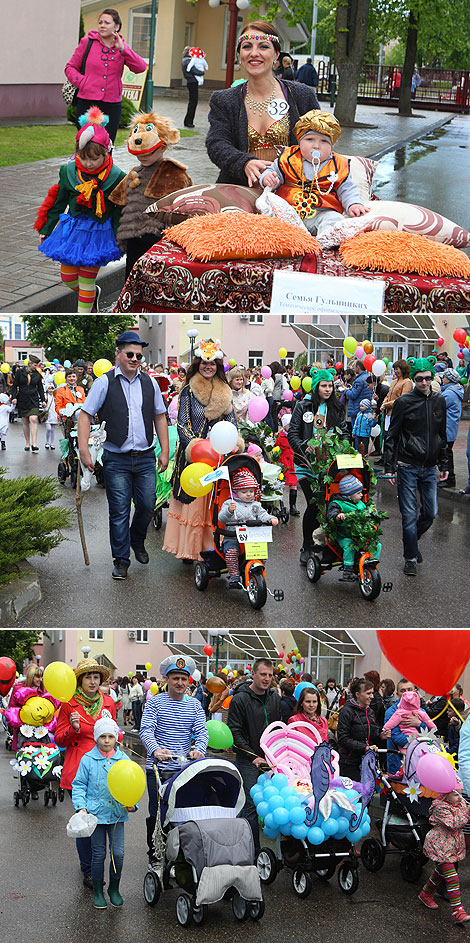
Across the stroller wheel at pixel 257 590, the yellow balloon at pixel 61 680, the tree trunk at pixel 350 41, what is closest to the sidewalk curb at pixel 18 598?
the yellow balloon at pixel 61 680

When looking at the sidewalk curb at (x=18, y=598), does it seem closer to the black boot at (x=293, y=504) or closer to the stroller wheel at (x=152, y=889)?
the stroller wheel at (x=152, y=889)

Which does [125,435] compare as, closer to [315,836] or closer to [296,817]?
[296,817]

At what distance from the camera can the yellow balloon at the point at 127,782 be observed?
5.95 meters

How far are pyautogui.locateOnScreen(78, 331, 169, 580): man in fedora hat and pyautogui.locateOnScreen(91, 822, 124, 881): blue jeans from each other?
1.52 metres

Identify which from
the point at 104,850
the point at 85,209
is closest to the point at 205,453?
the point at 85,209

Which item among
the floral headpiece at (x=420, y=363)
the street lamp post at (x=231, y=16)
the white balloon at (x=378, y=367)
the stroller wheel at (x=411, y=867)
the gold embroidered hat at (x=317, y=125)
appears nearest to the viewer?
the stroller wheel at (x=411, y=867)

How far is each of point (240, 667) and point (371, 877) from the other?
208 inches

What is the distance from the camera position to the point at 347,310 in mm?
7340

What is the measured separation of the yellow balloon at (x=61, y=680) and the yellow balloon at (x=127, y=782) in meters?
0.63

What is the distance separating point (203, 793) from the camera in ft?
20.8

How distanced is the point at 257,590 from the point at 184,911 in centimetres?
205

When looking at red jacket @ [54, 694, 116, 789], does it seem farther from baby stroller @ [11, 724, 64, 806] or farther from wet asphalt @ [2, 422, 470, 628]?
baby stroller @ [11, 724, 64, 806]

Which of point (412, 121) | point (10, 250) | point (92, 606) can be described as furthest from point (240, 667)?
point (412, 121)

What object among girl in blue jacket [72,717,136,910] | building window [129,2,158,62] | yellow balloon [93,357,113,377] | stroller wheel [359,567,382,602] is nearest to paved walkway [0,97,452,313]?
building window [129,2,158,62]
